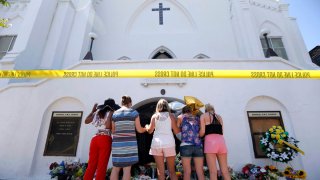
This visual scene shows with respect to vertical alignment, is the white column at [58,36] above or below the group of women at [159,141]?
above

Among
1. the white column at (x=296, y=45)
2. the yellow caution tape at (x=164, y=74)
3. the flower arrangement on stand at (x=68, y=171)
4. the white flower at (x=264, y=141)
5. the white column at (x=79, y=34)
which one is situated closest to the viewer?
the flower arrangement on stand at (x=68, y=171)

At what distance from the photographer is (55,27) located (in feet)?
38.7

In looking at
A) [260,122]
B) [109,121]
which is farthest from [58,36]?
[260,122]

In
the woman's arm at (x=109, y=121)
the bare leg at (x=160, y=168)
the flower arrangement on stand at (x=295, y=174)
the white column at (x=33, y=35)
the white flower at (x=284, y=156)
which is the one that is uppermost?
the white column at (x=33, y=35)

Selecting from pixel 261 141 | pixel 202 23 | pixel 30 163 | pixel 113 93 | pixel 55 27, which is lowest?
pixel 30 163

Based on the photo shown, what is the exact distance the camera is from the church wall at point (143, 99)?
22.5 ft

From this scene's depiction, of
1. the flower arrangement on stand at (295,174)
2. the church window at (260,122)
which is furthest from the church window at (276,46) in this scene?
the flower arrangement on stand at (295,174)

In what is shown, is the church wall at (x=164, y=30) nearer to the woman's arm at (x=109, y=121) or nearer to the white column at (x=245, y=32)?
the white column at (x=245, y=32)

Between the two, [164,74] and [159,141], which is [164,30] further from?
[159,141]

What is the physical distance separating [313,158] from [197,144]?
17.3 feet

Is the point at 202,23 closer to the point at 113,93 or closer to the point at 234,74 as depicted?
the point at 234,74

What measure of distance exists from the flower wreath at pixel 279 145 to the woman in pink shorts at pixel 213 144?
9.51 feet

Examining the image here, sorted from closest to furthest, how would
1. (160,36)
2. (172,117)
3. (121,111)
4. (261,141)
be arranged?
(121,111), (172,117), (261,141), (160,36)

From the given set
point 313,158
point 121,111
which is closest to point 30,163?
point 121,111
